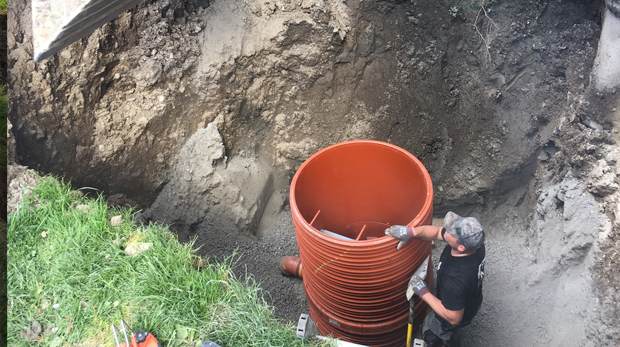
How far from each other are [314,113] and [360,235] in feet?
5.26

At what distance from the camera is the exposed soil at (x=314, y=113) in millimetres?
3346

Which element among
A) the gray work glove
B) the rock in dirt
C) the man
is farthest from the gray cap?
the rock in dirt

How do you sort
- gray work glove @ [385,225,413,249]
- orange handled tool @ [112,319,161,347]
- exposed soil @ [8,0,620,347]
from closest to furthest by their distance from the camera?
orange handled tool @ [112,319,161,347]
gray work glove @ [385,225,413,249]
exposed soil @ [8,0,620,347]

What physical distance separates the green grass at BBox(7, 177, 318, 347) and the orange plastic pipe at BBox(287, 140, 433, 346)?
0.51 meters

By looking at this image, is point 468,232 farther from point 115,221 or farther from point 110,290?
point 115,221

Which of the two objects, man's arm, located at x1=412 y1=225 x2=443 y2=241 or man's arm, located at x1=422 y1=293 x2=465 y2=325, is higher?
man's arm, located at x1=412 y1=225 x2=443 y2=241

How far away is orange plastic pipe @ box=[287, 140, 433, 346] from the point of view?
2559mm

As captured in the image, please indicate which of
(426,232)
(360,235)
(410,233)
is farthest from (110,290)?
(426,232)

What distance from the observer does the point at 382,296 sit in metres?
2.76

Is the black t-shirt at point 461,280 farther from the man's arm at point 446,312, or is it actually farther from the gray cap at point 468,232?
the gray cap at point 468,232

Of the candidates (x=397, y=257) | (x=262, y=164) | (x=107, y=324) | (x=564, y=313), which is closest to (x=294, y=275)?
(x=262, y=164)

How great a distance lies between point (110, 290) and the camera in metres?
2.49

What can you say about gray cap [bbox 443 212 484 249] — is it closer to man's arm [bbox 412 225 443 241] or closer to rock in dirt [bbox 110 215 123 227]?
man's arm [bbox 412 225 443 241]

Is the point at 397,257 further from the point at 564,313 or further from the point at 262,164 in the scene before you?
the point at 262,164
